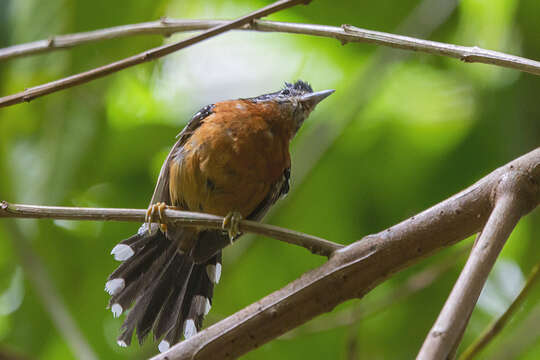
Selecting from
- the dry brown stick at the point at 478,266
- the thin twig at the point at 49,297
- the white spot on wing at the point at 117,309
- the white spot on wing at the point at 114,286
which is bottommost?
the thin twig at the point at 49,297

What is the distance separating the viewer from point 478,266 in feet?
6.12

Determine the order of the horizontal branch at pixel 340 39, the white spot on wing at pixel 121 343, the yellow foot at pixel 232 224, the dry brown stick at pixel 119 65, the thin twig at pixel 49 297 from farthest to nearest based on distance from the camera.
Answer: the thin twig at pixel 49 297 < the white spot on wing at pixel 121 343 < the yellow foot at pixel 232 224 < the dry brown stick at pixel 119 65 < the horizontal branch at pixel 340 39

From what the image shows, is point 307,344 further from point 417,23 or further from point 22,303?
point 417,23

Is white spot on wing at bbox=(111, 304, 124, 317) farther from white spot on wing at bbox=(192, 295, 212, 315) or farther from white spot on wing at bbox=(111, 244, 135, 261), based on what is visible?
white spot on wing at bbox=(192, 295, 212, 315)

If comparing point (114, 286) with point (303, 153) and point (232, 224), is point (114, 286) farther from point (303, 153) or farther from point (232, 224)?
point (303, 153)

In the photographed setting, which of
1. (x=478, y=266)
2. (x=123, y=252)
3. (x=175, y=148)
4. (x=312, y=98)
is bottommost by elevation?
(x=123, y=252)

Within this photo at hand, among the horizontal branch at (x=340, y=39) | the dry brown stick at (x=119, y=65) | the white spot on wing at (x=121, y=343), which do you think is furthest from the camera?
the white spot on wing at (x=121, y=343)

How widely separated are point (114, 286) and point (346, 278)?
6.39 ft

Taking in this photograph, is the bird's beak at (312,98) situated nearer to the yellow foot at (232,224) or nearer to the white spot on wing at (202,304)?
the yellow foot at (232,224)

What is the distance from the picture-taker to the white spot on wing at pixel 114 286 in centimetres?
386

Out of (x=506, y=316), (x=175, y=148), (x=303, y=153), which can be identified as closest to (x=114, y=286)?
(x=175, y=148)

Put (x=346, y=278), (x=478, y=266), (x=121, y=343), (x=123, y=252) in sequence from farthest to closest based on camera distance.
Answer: (x=123, y=252) < (x=121, y=343) < (x=346, y=278) < (x=478, y=266)

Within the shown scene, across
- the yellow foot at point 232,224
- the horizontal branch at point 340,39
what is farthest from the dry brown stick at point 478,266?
the yellow foot at point 232,224

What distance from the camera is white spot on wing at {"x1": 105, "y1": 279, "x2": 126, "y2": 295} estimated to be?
3.86 meters
